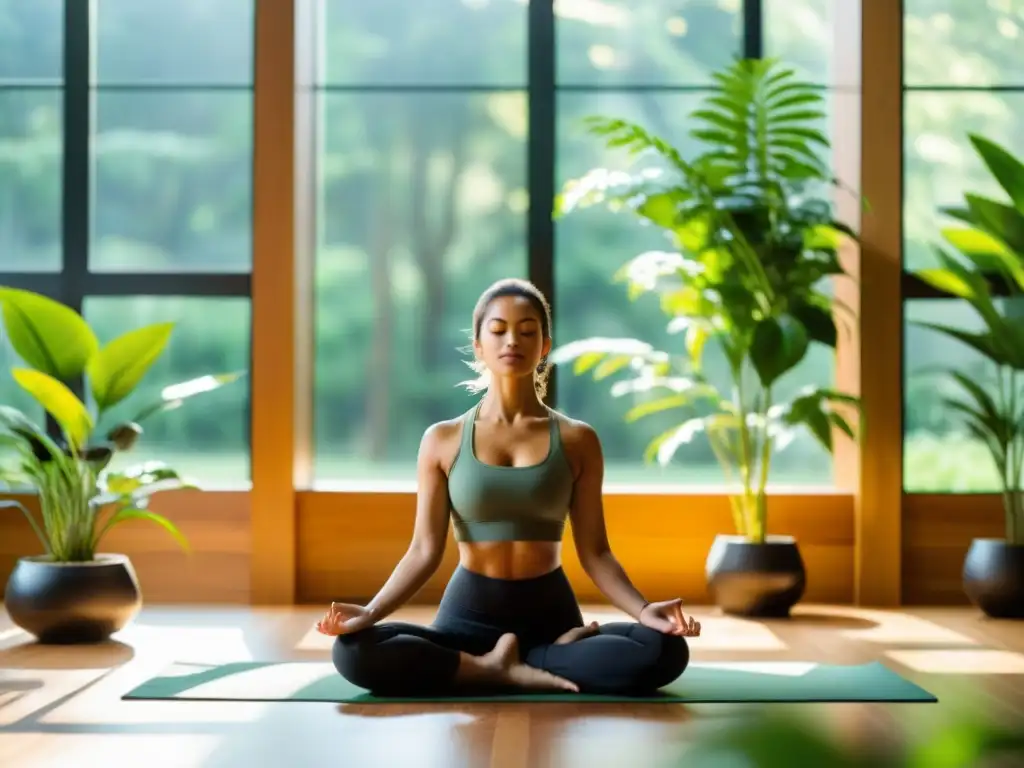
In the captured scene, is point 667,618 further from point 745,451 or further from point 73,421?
point 73,421

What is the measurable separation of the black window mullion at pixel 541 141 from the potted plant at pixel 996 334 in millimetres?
1319

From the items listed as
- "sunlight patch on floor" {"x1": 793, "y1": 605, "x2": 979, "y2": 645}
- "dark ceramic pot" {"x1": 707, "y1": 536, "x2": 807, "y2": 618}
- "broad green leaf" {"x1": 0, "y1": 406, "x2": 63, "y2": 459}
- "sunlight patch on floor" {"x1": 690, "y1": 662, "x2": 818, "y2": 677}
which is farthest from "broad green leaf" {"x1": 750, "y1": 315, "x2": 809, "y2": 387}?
"broad green leaf" {"x1": 0, "y1": 406, "x2": 63, "y2": 459}

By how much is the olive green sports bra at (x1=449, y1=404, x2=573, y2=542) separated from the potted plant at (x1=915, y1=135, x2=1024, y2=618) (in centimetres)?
179

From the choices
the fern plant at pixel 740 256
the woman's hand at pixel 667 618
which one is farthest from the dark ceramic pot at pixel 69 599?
the woman's hand at pixel 667 618

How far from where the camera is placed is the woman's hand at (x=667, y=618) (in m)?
2.69

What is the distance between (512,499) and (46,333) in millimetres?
1544

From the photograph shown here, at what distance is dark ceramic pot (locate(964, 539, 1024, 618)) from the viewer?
414 centimetres

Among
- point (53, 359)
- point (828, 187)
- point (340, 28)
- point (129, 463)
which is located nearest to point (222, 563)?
point (129, 463)

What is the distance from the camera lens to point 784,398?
4.91 m

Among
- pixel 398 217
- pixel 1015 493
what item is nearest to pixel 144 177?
pixel 398 217

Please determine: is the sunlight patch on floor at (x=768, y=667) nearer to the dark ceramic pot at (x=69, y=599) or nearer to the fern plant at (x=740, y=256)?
the fern plant at (x=740, y=256)

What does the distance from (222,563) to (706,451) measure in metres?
1.78

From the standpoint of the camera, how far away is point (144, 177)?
16.0 ft

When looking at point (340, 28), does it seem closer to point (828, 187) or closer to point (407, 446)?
point (407, 446)
